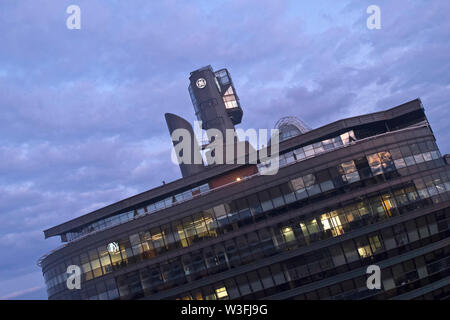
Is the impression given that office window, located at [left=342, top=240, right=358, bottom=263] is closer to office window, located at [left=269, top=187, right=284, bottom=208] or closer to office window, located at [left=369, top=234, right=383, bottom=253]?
office window, located at [left=369, top=234, right=383, bottom=253]

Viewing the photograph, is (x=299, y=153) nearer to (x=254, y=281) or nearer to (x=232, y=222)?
(x=232, y=222)

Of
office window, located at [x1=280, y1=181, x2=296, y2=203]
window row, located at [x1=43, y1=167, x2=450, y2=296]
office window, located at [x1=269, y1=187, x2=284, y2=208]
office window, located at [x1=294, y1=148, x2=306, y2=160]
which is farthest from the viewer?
office window, located at [x1=294, y1=148, x2=306, y2=160]

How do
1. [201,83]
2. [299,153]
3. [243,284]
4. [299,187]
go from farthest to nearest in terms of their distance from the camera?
[201,83] < [299,153] < [299,187] < [243,284]

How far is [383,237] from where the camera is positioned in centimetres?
4091

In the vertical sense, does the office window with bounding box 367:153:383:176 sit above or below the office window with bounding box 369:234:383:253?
above

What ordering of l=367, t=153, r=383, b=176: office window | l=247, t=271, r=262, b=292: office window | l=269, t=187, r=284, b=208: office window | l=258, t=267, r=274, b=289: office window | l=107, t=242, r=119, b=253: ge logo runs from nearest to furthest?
l=258, t=267, r=274, b=289: office window, l=247, t=271, r=262, b=292: office window, l=367, t=153, r=383, b=176: office window, l=269, t=187, r=284, b=208: office window, l=107, t=242, r=119, b=253: ge logo

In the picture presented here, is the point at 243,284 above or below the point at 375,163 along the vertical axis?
below

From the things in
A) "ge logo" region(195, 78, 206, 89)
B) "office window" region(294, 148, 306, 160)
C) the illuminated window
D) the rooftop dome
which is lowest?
the illuminated window

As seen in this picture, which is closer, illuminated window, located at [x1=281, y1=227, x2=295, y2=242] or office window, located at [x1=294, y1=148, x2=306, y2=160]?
illuminated window, located at [x1=281, y1=227, x2=295, y2=242]

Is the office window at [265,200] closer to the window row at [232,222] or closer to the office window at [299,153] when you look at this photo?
the window row at [232,222]

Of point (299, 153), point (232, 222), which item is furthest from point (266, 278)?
point (299, 153)

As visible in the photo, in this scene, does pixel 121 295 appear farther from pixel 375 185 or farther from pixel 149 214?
pixel 375 185

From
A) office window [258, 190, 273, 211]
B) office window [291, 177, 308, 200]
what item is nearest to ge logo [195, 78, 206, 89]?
office window [258, 190, 273, 211]

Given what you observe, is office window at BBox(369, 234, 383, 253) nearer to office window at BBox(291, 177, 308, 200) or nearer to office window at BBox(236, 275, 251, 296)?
office window at BBox(291, 177, 308, 200)
